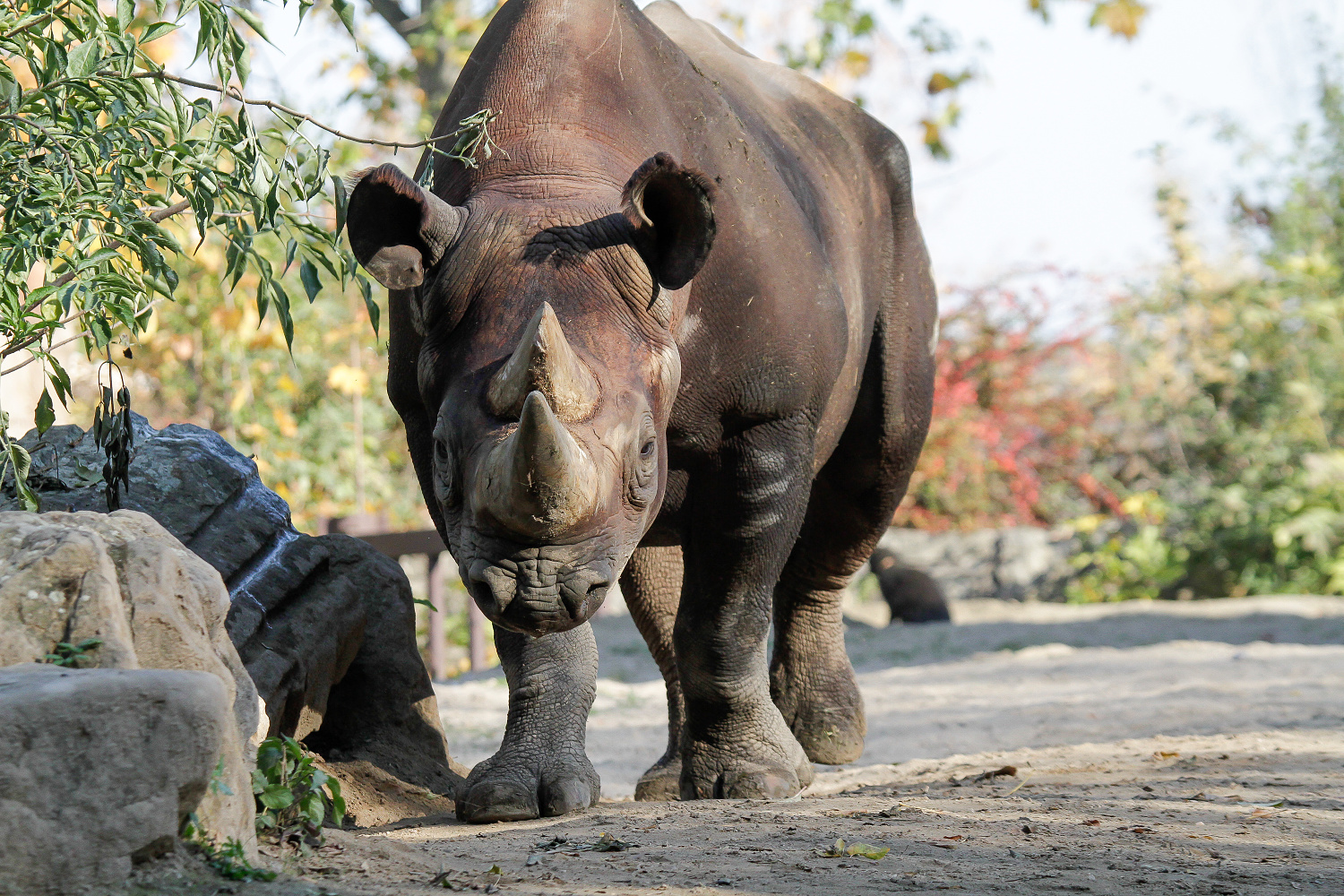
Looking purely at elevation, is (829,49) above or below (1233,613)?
above

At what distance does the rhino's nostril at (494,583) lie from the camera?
2.62m

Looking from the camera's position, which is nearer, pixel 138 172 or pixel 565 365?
pixel 565 365

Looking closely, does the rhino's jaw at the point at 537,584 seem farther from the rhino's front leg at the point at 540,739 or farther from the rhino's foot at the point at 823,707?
the rhino's foot at the point at 823,707

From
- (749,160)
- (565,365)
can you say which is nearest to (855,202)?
(749,160)

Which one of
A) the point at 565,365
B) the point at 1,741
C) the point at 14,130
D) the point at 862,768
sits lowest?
the point at 862,768

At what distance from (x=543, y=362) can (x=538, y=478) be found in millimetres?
223

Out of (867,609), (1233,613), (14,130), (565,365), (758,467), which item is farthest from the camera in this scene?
(867,609)

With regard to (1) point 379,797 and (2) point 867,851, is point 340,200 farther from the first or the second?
(2) point 867,851

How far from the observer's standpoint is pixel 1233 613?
9.46 meters

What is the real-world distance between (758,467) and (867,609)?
9.06m

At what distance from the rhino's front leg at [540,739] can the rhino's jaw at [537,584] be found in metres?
0.75

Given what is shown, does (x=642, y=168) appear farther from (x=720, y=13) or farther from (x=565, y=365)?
(x=720, y=13)

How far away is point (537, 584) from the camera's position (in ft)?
8.58

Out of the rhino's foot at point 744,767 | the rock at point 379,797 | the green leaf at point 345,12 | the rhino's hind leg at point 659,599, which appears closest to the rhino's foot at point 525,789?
the rock at point 379,797
